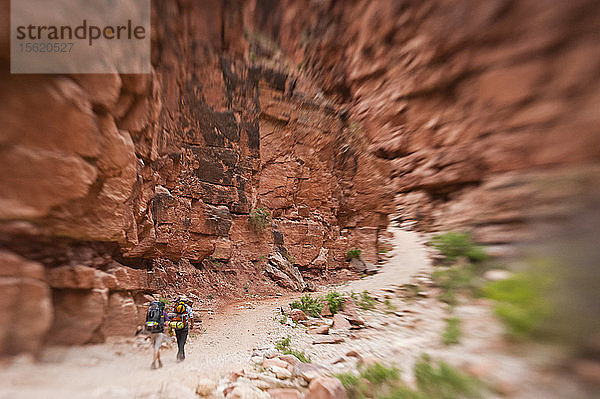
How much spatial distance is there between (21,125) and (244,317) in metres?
8.04

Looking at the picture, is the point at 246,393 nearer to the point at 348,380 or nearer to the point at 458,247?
the point at 348,380

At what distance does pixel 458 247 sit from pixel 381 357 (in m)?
1.37

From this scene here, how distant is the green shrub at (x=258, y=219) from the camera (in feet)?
48.8

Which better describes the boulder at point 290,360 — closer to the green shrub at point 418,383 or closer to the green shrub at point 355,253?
the green shrub at point 418,383

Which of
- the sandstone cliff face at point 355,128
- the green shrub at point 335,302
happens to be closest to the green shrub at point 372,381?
the sandstone cliff face at point 355,128

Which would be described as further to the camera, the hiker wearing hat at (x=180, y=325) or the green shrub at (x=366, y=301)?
the hiker wearing hat at (x=180, y=325)

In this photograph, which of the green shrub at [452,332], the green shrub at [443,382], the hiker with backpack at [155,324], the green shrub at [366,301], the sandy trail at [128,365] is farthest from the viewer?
the green shrub at [366,301]

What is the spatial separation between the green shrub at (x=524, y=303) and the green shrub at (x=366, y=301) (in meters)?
2.41

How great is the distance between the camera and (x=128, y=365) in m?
3.31

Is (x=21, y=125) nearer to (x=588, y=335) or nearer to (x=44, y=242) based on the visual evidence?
(x=44, y=242)

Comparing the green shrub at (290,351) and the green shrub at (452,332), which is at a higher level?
the green shrub at (452,332)

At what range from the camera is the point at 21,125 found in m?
2.33

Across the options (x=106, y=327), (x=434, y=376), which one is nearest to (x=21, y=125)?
(x=106, y=327)

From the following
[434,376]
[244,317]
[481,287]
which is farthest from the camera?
[244,317]
